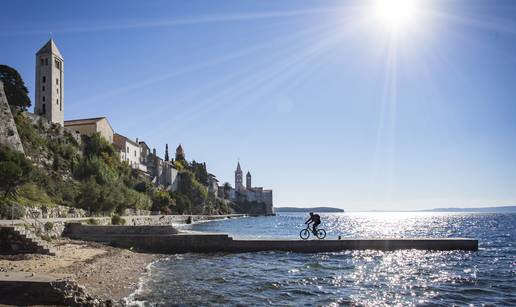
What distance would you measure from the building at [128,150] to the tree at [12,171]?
48.2 meters

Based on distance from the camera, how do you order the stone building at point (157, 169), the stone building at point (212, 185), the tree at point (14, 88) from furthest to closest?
the stone building at point (212, 185) < the stone building at point (157, 169) < the tree at point (14, 88)

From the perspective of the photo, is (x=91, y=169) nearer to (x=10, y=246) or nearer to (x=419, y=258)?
(x=10, y=246)

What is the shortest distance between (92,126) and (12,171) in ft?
149

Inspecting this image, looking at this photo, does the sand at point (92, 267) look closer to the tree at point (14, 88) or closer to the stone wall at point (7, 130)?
the stone wall at point (7, 130)

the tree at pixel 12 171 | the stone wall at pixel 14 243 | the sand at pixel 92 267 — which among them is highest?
the tree at pixel 12 171

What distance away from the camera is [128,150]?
305 ft

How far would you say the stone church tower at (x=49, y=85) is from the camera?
67625mm

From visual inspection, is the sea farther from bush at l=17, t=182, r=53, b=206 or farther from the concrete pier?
bush at l=17, t=182, r=53, b=206

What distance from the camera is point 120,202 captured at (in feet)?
169

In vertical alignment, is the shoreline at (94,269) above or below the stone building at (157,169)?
below

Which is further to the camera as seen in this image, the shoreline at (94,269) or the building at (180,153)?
the building at (180,153)

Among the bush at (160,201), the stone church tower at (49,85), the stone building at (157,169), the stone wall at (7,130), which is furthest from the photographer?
the stone building at (157,169)

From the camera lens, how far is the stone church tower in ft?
222

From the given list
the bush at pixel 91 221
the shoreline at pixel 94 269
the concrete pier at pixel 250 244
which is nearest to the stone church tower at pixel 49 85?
the bush at pixel 91 221
